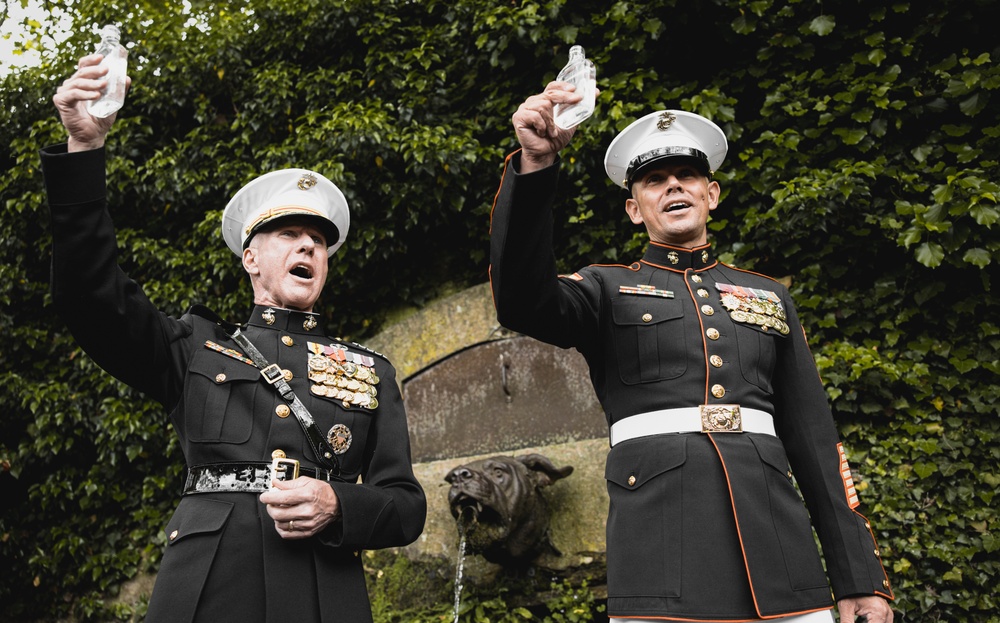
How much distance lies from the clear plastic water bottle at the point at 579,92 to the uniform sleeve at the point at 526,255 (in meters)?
0.12

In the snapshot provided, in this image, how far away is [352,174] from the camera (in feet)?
17.1

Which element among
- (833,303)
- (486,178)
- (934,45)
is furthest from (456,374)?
(934,45)

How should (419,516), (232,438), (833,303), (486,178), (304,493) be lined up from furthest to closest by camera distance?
(486,178)
(833,303)
(419,516)
(232,438)
(304,493)

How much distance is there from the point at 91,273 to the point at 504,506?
2.47m

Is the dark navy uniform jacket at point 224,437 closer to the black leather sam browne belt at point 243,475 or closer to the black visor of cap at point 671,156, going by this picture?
the black leather sam browne belt at point 243,475

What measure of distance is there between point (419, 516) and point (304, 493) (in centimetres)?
A: 44

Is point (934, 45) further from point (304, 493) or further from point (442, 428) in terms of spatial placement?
point (304, 493)

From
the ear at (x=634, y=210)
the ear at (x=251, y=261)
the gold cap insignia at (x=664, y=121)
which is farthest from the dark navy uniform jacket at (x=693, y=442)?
the ear at (x=251, y=261)

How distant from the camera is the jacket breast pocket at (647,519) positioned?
7.14 feet

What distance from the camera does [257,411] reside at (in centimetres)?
232

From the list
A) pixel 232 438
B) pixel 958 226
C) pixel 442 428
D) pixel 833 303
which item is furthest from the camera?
pixel 442 428

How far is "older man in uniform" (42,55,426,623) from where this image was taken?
1995 millimetres

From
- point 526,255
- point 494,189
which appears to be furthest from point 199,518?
point 494,189

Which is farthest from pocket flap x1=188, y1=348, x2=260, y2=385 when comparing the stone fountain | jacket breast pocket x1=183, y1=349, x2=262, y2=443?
the stone fountain
